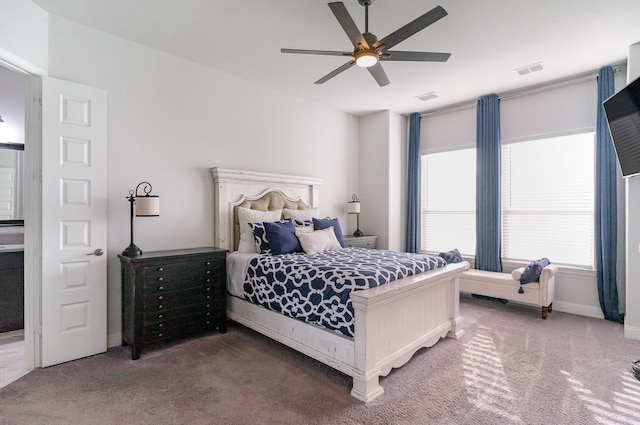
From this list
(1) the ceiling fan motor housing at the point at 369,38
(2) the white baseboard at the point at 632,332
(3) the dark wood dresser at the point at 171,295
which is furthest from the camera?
(2) the white baseboard at the point at 632,332

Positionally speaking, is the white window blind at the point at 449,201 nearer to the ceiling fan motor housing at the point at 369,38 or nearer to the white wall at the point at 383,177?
the white wall at the point at 383,177

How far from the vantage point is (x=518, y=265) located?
181 inches

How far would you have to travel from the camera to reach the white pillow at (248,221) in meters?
3.83

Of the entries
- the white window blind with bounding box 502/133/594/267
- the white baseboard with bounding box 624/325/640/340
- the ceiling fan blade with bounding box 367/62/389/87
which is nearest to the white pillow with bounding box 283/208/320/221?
the ceiling fan blade with bounding box 367/62/389/87

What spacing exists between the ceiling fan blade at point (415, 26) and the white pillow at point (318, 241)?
6.67 feet

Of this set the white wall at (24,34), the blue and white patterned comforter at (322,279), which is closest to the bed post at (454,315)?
the blue and white patterned comforter at (322,279)

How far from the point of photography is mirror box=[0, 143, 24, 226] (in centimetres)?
400

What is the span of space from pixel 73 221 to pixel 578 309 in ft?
18.9

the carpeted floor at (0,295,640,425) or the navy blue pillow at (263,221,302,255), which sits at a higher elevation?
the navy blue pillow at (263,221,302,255)

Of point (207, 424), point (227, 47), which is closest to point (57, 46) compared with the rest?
point (227, 47)

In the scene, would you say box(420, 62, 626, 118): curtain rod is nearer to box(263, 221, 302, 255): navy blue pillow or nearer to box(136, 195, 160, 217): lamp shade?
box(263, 221, 302, 255): navy blue pillow

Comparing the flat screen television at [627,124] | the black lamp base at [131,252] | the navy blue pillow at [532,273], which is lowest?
the navy blue pillow at [532,273]

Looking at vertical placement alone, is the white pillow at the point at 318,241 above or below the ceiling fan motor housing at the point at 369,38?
below

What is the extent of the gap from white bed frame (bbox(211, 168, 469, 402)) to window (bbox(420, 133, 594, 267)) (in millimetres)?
1836
